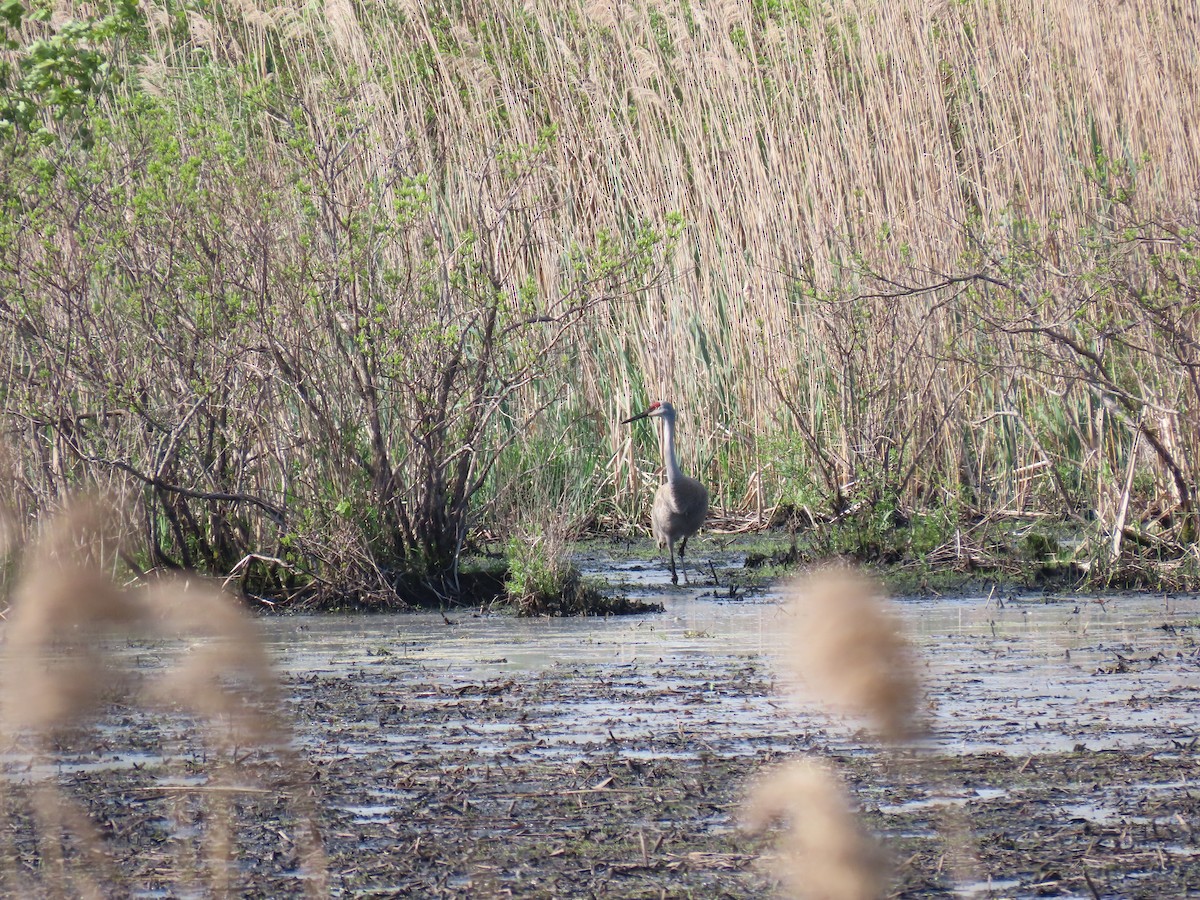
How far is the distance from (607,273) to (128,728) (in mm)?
3606

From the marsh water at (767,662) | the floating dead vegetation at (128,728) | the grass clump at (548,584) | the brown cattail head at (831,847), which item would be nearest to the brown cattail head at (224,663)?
the floating dead vegetation at (128,728)

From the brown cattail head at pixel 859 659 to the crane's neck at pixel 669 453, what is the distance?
8032mm

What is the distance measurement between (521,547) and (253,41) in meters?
6.29

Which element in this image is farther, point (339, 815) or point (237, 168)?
point (237, 168)

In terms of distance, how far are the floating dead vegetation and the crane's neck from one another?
9.92 ft

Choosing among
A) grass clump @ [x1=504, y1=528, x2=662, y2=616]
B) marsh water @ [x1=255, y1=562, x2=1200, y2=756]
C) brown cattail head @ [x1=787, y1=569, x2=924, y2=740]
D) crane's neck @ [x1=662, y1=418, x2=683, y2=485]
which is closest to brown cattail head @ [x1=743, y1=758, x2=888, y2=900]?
brown cattail head @ [x1=787, y1=569, x2=924, y2=740]

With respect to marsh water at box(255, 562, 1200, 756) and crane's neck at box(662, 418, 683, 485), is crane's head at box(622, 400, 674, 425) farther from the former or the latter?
marsh water at box(255, 562, 1200, 756)

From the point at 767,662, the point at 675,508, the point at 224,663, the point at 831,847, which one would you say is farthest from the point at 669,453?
the point at 831,847

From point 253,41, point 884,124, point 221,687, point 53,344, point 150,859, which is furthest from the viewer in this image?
point 253,41

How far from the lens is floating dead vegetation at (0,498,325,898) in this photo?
9.38 ft

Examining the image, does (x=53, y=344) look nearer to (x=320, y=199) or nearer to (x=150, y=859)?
(x=320, y=199)

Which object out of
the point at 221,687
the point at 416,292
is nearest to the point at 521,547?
the point at 416,292

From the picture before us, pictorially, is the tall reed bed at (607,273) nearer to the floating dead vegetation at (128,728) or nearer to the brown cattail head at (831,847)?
the floating dead vegetation at (128,728)

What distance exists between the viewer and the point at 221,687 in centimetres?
317
